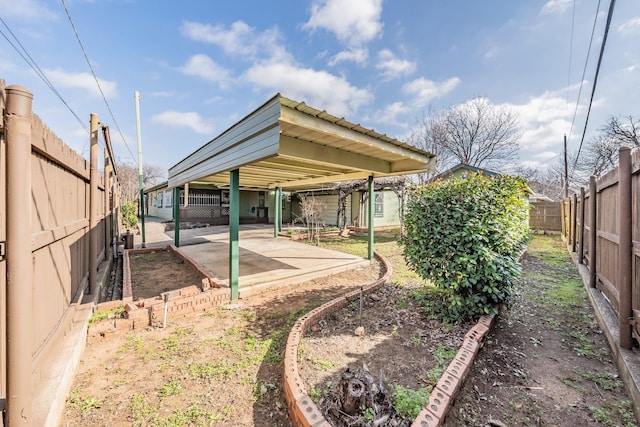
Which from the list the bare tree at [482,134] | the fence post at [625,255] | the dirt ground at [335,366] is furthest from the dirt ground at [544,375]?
the bare tree at [482,134]

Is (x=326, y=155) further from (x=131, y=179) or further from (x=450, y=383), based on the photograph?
(x=131, y=179)

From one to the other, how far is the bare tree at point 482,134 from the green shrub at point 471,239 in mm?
17159

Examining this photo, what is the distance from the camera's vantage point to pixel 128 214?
14.2m

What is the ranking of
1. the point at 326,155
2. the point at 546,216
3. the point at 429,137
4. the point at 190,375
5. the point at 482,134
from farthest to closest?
the point at 482,134, the point at 429,137, the point at 546,216, the point at 326,155, the point at 190,375

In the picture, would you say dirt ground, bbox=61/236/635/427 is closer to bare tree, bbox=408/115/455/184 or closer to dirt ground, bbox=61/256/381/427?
dirt ground, bbox=61/256/381/427

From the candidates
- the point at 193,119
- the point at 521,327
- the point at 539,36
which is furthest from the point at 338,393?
the point at 193,119

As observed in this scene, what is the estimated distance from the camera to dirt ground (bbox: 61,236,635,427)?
203 cm

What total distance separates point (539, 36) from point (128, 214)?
720 inches

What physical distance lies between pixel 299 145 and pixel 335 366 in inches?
120

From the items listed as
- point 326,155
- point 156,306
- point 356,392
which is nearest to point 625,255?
point 356,392

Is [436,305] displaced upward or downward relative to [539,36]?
downward

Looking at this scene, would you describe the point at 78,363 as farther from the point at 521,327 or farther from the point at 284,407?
the point at 521,327

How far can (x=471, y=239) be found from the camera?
3254 mm

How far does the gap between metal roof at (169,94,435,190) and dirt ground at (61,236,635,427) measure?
92.5 inches
